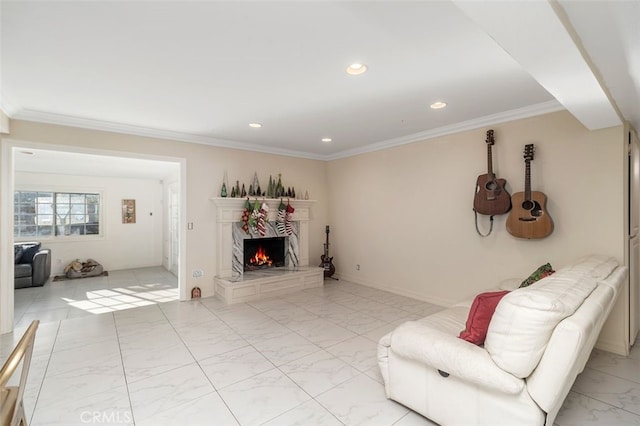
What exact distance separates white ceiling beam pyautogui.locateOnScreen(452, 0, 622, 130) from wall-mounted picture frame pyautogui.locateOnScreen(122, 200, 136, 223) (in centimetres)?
816

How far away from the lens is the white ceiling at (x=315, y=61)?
1638mm

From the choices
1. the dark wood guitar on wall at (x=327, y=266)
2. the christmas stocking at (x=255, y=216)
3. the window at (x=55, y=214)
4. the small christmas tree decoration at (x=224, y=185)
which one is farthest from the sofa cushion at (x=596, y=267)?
the window at (x=55, y=214)

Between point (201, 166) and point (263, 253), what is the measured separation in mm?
1933

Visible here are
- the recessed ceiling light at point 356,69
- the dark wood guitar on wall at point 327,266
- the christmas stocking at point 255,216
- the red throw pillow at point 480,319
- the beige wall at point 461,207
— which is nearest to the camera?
the red throw pillow at point 480,319

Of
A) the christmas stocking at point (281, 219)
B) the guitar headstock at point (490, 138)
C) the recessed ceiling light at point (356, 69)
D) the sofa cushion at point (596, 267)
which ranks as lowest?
the sofa cushion at point (596, 267)

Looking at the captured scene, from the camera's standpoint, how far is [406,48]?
2.10 metres

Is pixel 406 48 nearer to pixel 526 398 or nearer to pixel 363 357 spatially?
pixel 526 398

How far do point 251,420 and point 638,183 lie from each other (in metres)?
4.57

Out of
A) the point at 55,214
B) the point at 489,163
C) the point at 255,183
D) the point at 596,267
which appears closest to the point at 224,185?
the point at 255,183

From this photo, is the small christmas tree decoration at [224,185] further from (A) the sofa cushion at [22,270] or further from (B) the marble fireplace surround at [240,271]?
(A) the sofa cushion at [22,270]

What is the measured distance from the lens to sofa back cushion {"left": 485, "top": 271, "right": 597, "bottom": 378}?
1447mm

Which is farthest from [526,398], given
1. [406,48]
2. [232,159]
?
[232,159]

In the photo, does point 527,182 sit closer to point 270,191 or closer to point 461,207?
point 461,207

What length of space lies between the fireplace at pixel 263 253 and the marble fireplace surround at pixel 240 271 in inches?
9.0
